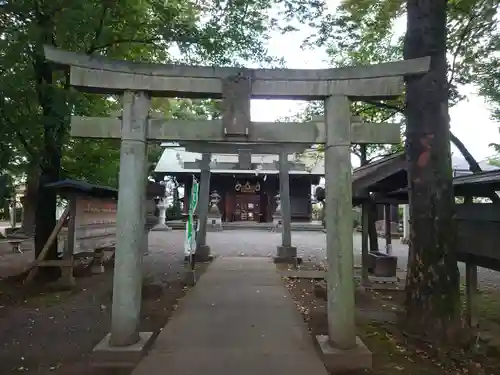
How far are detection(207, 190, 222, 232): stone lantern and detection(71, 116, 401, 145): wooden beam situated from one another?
21.1 m

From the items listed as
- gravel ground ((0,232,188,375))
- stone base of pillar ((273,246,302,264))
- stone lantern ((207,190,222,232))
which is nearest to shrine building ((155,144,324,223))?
stone lantern ((207,190,222,232))

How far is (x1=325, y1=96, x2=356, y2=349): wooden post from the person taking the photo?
4.58 m

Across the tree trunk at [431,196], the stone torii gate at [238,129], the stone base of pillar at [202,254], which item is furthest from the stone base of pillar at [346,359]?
the stone base of pillar at [202,254]

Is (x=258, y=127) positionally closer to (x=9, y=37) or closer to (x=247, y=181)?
(x=9, y=37)

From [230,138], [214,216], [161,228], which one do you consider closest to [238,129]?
[230,138]

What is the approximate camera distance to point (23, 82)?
7.34 meters

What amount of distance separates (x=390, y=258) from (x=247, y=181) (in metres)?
19.7

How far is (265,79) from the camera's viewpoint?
4.72 m

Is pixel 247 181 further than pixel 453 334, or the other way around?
pixel 247 181

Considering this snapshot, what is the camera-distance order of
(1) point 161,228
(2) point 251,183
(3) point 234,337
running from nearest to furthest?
(3) point 234,337, (1) point 161,228, (2) point 251,183

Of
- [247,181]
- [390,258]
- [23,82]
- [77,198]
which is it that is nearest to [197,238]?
[77,198]

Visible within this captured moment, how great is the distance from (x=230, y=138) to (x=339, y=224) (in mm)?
1548

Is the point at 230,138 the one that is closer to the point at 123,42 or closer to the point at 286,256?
the point at 123,42

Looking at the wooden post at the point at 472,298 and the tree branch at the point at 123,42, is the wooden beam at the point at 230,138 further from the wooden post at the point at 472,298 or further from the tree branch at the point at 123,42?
the tree branch at the point at 123,42
